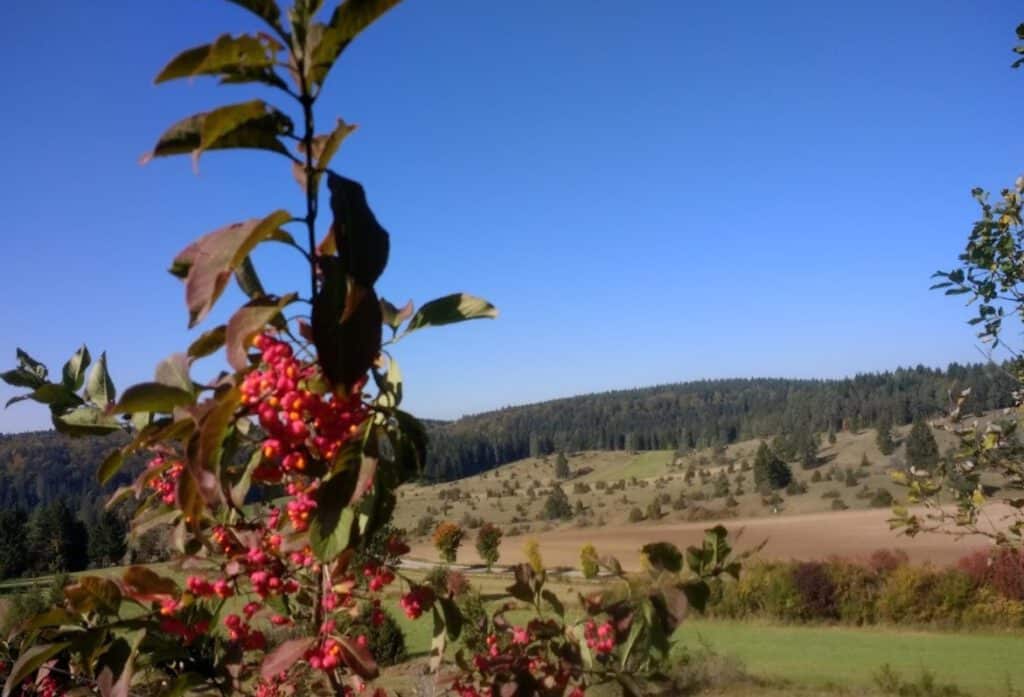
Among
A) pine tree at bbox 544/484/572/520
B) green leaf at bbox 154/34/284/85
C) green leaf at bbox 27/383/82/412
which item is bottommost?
pine tree at bbox 544/484/572/520

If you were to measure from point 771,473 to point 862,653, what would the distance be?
36021 millimetres

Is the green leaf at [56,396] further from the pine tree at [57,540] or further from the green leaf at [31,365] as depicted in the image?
the pine tree at [57,540]

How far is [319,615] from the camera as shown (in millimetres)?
1139

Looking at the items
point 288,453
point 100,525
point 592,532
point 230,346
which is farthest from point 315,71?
point 592,532

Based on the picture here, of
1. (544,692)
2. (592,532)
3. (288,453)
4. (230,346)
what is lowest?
(592,532)

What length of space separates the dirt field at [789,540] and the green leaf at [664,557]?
21.4m

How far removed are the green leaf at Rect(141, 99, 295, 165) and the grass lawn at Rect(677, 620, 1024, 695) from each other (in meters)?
12.8

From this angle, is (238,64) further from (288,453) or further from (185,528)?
(185,528)

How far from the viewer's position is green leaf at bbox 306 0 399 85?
0.77 m

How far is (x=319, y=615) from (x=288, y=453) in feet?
1.02

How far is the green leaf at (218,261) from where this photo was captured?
0.83m

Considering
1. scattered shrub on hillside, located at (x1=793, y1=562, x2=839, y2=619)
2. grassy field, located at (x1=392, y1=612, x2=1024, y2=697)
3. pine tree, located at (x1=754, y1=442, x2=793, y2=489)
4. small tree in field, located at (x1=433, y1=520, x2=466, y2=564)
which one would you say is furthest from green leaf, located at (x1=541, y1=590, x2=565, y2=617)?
pine tree, located at (x1=754, y1=442, x2=793, y2=489)

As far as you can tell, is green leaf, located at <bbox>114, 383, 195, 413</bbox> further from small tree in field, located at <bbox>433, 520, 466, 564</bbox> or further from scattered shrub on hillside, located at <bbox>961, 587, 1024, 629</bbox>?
scattered shrub on hillside, located at <bbox>961, 587, 1024, 629</bbox>

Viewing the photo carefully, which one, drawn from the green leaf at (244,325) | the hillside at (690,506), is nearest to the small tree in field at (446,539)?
the green leaf at (244,325)
